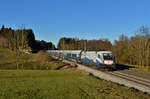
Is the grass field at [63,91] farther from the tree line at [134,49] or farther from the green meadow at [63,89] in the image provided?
the tree line at [134,49]

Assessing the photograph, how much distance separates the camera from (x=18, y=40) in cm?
3662

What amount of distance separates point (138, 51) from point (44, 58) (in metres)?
27.8

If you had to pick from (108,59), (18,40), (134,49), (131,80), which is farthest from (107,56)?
(18,40)

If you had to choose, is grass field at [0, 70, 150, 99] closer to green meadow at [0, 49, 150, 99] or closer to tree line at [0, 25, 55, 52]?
green meadow at [0, 49, 150, 99]

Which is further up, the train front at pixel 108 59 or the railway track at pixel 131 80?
the train front at pixel 108 59

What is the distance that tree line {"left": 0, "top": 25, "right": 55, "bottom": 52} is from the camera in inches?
1446

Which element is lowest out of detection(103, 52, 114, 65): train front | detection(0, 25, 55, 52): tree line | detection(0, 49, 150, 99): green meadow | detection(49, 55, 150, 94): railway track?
detection(49, 55, 150, 94): railway track

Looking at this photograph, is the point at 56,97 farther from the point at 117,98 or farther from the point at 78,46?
the point at 78,46

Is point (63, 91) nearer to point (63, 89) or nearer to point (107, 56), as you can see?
point (63, 89)

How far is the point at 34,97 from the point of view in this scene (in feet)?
26.7

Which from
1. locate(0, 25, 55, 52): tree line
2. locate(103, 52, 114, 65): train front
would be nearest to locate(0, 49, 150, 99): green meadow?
locate(103, 52, 114, 65): train front

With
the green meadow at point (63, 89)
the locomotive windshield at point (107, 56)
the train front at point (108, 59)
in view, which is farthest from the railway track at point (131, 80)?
the locomotive windshield at point (107, 56)

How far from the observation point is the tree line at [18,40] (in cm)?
3672

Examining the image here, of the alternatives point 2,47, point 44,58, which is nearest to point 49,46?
point 2,47
